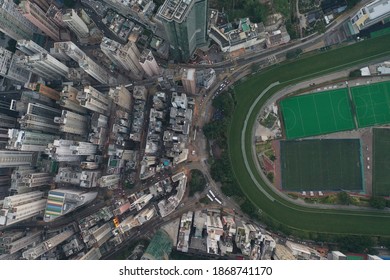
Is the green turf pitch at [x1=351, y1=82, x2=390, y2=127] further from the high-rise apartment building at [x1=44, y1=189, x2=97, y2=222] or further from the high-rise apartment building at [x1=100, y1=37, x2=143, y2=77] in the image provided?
the high-rise apartment building at [x1=44, y1=189, x2=97, y2=222]

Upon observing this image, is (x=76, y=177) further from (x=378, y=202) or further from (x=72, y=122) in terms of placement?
(x=378, y=202)

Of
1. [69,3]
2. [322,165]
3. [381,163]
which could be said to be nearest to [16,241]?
[69,3]

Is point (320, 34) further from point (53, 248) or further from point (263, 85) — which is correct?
point (53, 248)

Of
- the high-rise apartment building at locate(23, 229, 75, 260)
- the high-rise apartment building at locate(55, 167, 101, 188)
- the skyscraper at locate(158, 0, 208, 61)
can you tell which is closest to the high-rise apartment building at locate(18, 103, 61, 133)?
the high-rise apartment building at locate(55, 167, 101, 188)

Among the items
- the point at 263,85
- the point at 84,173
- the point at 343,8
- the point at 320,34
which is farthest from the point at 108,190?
the point at 343,8

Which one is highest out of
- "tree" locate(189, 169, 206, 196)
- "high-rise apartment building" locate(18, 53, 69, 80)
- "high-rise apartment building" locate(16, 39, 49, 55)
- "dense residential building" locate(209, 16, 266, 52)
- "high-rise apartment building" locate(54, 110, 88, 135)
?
"dense residential building" locate(209, 16, 266, 52)

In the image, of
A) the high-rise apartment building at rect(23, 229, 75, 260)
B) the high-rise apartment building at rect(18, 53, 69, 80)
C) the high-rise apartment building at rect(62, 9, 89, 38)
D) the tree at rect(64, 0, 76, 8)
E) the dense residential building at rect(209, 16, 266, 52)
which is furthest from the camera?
the tree at rect(64, 0, 76, 8)

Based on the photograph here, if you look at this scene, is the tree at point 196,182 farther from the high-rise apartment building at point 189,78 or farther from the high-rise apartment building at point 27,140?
the high-rise apartment building at point 27,140
